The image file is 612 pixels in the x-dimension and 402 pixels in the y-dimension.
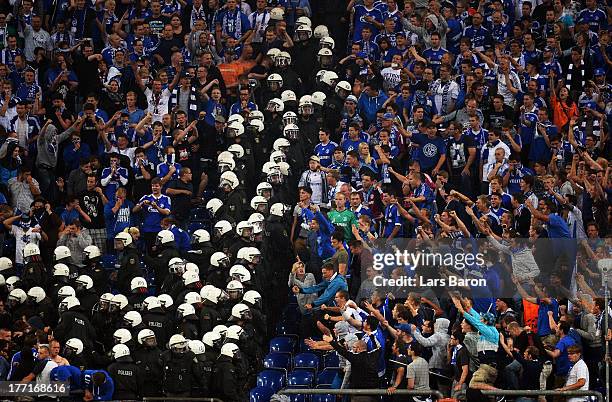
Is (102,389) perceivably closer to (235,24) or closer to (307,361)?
(307,361)

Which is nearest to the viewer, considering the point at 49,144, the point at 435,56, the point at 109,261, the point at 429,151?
the point at 109,261

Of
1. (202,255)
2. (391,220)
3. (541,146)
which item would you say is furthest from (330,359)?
(541,146)

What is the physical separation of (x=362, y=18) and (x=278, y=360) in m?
9.33

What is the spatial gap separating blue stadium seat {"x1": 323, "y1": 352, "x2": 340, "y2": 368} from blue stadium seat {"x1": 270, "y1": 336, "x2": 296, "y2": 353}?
30.1 inches

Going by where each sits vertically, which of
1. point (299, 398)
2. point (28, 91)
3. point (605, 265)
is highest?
point (28, 91)

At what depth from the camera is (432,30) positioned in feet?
101

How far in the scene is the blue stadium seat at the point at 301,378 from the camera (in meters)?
23.5

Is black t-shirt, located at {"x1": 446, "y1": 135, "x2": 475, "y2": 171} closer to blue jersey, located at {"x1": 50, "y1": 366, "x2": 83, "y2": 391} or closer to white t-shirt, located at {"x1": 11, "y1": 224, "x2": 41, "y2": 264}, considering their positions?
white t-shirt, located at {"x1": 11, "y1": 224, "x2": 41, "y2": 264}

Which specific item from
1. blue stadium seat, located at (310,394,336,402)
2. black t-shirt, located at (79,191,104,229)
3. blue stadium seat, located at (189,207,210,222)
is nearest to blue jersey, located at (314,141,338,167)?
blue stadium seat, located at (189,207,210,222)

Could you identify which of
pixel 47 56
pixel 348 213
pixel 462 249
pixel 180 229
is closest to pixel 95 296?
pixel 180 229

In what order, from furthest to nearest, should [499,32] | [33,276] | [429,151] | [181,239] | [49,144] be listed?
[499,32], [49,144], [429,151], [181,239], [33,276]

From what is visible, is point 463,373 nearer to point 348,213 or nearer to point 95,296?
point 348,213

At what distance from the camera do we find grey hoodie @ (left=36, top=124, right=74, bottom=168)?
29922mm

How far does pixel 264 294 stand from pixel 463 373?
439 cm
